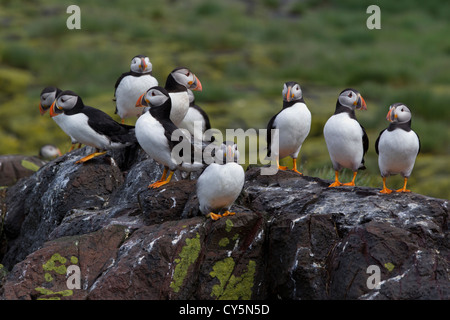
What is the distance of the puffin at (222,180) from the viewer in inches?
248

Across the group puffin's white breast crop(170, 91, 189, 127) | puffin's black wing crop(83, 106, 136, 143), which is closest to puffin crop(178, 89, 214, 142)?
puffin's white breast crop(170, 91, 189, 127)

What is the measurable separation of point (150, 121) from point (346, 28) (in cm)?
2225

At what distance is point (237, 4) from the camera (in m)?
30.2

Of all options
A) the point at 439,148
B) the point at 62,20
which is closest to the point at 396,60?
the point at 439,148

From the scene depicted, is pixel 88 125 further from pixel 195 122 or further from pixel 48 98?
pixel 195 122

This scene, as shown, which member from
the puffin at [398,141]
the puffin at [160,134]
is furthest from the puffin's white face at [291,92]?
the puffin at [160,134]

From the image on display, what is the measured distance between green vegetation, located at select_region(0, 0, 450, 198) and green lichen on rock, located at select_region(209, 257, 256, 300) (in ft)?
24.1

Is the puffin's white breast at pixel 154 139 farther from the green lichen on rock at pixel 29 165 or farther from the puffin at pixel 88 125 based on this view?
the green lichen on rock at pixel 29 165

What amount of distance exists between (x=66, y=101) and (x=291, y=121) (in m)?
2.51

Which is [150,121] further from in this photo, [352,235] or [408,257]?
[408,257]

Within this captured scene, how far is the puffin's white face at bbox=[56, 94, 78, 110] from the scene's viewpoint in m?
7.84

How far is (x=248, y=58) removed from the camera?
913 inches

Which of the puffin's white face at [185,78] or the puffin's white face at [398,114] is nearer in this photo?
the puffin's white face at [398,114]

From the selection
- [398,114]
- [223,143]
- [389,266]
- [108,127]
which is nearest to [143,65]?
[108,127]
